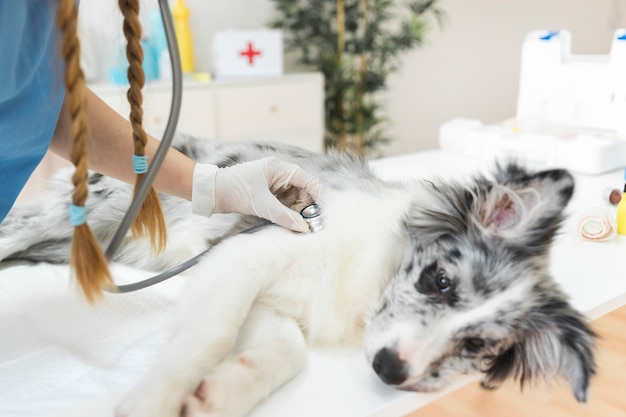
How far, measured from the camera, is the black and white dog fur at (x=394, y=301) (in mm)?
863

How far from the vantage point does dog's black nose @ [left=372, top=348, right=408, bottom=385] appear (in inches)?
34.8

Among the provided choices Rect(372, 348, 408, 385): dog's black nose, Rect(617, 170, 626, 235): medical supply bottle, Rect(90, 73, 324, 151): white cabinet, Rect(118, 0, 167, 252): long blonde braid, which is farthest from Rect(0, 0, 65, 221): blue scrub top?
Rect(90, 73, 324, 151): white cabinet

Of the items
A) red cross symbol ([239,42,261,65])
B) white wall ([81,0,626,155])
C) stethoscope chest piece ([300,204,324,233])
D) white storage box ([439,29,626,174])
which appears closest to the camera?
stethoscope chest piece ([300,204,324,233])

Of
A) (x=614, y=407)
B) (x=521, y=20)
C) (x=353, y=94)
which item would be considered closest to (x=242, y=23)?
(x=353, y=94)

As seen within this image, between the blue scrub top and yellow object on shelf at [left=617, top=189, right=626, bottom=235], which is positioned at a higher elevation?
the blue scrub top

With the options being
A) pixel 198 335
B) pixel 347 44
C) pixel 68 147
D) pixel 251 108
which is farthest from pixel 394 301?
pixel 347 44

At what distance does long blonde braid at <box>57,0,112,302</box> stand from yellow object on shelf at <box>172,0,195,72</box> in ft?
9.28

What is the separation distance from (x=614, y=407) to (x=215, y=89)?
2505 millimetres

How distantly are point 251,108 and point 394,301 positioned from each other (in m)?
2.52

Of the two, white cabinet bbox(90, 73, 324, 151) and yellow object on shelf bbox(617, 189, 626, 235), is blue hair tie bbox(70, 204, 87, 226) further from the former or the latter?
white cabinet bbox(90, 73, 324, 151)

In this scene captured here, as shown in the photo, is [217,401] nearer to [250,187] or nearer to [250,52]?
[250,187]

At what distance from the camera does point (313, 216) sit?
119 centimetres

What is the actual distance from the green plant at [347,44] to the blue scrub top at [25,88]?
8.90 ft

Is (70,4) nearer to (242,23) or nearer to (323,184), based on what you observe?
(323,184)
